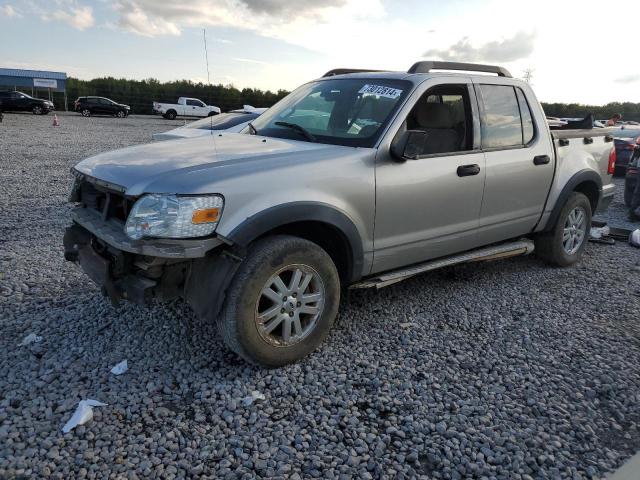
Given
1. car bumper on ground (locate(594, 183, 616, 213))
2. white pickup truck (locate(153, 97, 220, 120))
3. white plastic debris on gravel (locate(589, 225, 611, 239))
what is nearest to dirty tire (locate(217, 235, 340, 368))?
car bumper on ground (locate(594, 183, 616, 213))

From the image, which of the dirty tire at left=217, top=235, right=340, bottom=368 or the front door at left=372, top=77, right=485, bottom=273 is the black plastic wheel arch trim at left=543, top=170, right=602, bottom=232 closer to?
the front door at left=372, top=77, right=485, bottom=273

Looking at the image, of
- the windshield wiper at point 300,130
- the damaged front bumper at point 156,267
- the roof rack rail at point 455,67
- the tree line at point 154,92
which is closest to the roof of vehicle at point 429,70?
the roof rack rail at point 455,67

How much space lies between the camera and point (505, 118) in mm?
4574

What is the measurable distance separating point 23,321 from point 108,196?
1298 millimetres

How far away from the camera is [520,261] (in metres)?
5.67

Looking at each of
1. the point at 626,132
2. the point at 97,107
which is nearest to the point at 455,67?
the point at 626,132

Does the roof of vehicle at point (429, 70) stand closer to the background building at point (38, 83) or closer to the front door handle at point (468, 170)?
the front door handle at point (468, 170)

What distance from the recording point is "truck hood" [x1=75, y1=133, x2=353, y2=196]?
9.55ft

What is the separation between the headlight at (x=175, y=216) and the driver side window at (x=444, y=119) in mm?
1753

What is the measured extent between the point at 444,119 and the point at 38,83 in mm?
44132

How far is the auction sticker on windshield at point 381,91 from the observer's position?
386cm

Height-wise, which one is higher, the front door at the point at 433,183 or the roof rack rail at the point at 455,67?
the roof rack rail at the point at 455,67

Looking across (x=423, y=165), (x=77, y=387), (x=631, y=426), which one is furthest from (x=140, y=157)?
(x=631, y=426)

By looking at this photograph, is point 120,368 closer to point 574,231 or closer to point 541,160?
point 541,160
